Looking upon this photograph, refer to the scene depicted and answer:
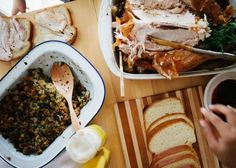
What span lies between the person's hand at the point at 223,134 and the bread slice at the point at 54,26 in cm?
52

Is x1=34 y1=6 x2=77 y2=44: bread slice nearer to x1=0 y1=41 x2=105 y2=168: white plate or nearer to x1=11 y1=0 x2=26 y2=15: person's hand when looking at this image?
x1=0 y1=41 x2=105 y2=168: white plate

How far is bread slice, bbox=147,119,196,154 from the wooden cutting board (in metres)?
0.02

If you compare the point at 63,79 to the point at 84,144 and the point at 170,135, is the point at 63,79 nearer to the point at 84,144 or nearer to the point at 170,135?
the point at 84,144

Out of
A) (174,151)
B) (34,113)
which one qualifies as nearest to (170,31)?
(174,151)

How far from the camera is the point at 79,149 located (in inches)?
48.9

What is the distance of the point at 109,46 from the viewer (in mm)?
1261

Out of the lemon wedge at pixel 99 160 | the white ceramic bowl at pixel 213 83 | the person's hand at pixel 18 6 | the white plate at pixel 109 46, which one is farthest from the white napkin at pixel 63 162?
the person's hand at pixel 18 6

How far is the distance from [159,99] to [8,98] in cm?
45

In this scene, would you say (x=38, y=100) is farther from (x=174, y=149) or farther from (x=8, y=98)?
(x=174, y=149)

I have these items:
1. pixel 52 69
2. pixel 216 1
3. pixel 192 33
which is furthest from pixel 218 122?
pixel 52 69

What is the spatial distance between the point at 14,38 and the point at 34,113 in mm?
242

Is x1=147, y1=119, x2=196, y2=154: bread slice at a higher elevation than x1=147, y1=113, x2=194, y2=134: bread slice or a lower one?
lower

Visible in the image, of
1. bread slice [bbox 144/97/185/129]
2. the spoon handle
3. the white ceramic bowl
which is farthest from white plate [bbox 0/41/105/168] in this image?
the white ceramic bowl

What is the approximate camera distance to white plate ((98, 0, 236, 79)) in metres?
1.25
